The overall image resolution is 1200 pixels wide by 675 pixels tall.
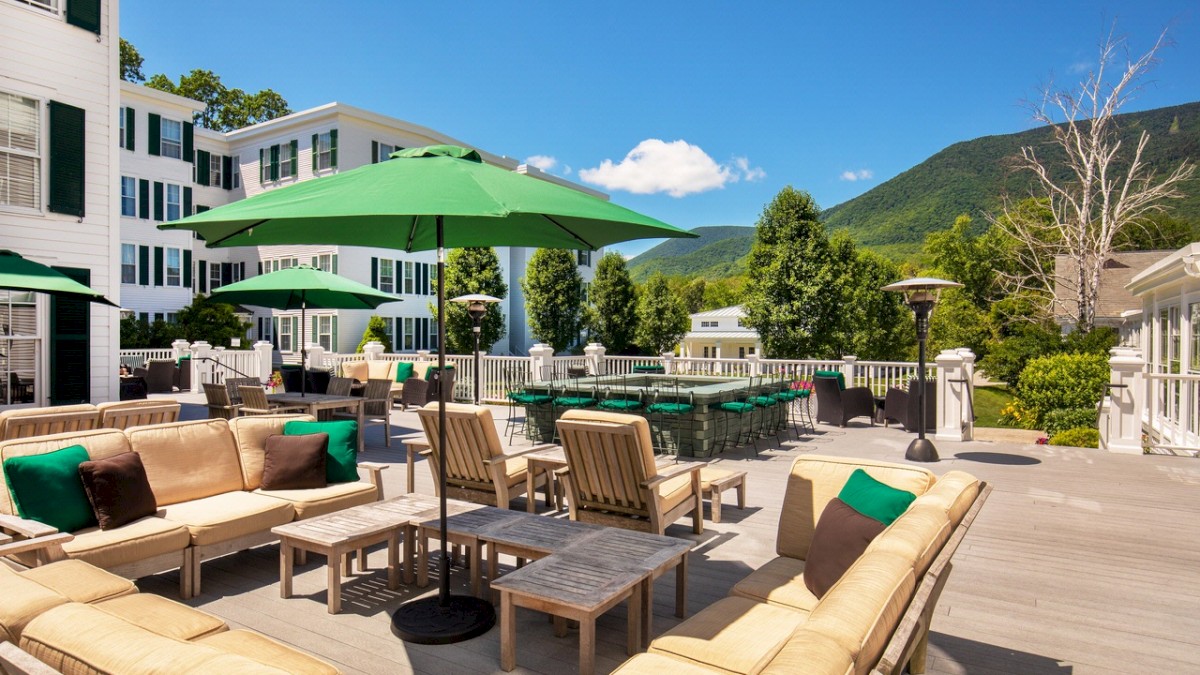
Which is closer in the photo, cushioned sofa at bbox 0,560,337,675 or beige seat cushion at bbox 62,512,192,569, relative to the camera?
cushioned sofa at bbox 0,560,337,675

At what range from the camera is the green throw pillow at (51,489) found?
3.88m

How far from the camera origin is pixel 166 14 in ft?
67.1

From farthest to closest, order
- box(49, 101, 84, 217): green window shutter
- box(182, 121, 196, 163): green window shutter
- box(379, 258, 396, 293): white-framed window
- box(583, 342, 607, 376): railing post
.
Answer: box(379, 258, 396, 293): white-framed window
box(182, 121, 196, 163): green window shutter
box(583, 342, 607, 376): railing post
box(49, 101, 84, 217): green window shutter

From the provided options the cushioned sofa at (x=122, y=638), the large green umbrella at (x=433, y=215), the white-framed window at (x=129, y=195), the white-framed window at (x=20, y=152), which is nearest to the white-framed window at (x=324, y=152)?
the white-framed window at (x=129, y=195)

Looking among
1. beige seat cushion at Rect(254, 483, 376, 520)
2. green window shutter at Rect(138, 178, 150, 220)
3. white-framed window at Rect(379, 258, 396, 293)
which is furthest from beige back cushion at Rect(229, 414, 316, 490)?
green window shutter at Rect(138, 178, 150, 220)

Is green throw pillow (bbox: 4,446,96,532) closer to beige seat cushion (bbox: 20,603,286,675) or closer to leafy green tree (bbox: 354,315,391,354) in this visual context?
beige seat cushion (bbox: 20,603,286,675)

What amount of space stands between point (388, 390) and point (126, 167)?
735 inches

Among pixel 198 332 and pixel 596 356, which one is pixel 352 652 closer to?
pixel 596 356

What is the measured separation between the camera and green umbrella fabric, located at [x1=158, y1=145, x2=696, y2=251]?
10.0 ft

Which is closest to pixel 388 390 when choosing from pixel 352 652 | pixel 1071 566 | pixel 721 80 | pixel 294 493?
pixel 294 493

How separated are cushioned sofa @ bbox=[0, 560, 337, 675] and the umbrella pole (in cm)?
110

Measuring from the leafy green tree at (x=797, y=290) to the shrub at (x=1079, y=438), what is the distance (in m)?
12.2

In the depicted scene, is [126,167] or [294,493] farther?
[126,167]

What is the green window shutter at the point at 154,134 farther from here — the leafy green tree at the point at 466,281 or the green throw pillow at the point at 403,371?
the green throw pillow at the point at 403,371
